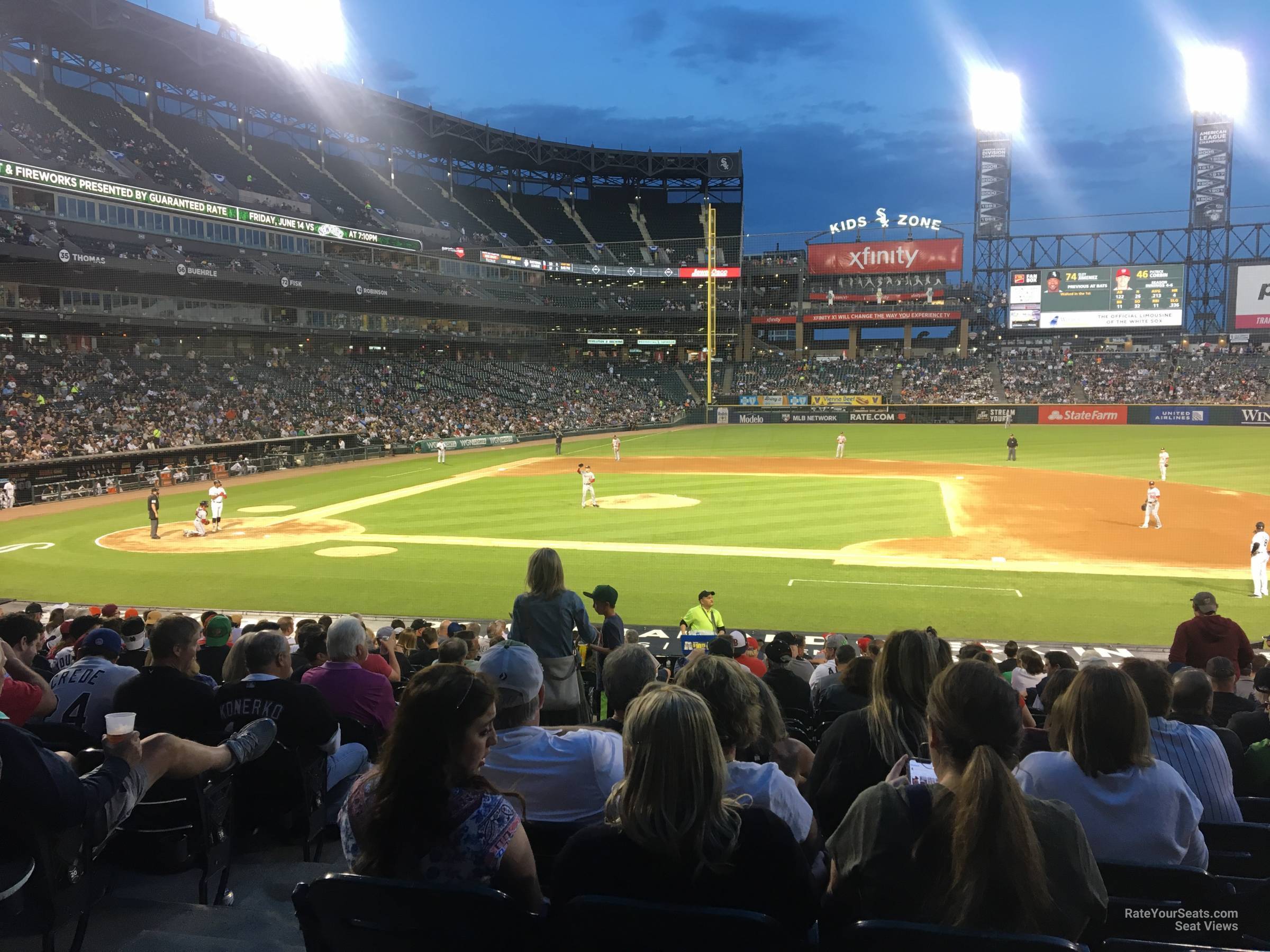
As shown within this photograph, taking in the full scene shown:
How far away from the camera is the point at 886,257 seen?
293 feet

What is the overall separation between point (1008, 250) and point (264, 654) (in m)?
93.5

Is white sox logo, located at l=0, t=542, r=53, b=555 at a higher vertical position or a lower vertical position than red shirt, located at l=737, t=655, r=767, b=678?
lower

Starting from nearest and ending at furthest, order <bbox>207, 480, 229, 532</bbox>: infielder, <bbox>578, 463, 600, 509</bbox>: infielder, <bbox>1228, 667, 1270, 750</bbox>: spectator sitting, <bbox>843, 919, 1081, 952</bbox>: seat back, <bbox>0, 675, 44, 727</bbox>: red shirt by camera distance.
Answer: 1. <bbox>843, 919, 1081, 952</bbox>: seat back
2. <bbox>0, 675, 44, 727</bbox>: red shirt
3. <bbox>1228, 667, 1270, 750</bbox>: spectator sitting
4. <bbox>207, 480, 229, 532</bbox>: infielder
5. <bbox>578, 463, 600, 509</bbox>: infielder

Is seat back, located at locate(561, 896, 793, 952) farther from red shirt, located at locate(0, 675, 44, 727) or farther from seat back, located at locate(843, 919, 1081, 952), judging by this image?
red shirt, located at locate(0, 675, 44, 727)

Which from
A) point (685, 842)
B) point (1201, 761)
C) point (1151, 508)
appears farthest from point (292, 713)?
point (1151, 508)

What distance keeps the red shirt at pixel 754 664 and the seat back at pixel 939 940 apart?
237 inches

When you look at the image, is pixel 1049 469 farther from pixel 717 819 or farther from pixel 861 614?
pixel 717 819

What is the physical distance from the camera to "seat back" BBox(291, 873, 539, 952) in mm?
2742

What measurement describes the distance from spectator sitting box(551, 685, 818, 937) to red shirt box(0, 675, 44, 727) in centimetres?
434

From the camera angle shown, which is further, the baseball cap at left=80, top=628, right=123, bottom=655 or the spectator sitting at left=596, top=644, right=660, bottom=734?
the baseball cap at left=80, top=628, right=123, bottom=655

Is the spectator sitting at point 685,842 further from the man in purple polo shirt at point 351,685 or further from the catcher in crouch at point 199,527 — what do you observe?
the catcher in crouch at point 199,527

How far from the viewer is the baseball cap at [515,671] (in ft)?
13.8

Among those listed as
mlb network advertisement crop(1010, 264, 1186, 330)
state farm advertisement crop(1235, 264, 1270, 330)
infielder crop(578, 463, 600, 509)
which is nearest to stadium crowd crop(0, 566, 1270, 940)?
infielder crop(578, 463, 600, 509)

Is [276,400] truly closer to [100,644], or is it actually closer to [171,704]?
[100,644]
